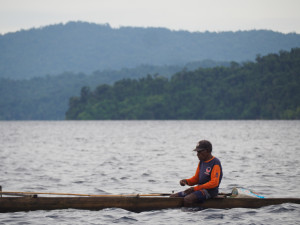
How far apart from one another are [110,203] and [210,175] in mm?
3214

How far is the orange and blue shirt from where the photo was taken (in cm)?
1534

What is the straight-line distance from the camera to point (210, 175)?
1545 centimetres

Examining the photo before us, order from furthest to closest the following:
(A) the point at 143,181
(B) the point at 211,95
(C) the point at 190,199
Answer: (B) the point at 211,95 → (A) the point at 143,181 → (C) the point at 190,199

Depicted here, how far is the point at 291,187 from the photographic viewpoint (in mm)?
21953

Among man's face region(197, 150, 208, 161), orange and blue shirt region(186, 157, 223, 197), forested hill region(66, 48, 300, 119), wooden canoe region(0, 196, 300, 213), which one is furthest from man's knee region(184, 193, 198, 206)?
forested hill region(66, 48, 300, 119)

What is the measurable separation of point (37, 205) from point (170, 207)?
13.5 feet

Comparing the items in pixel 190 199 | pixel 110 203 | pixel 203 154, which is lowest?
pixel 110 203

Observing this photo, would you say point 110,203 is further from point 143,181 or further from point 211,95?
point 211,95

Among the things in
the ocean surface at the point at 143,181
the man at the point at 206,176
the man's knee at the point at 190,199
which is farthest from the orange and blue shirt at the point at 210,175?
the ocean surface at the point at 143,181

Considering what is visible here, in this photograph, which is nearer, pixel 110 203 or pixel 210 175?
pixel 210 175

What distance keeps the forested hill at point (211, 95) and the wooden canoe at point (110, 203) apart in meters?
137


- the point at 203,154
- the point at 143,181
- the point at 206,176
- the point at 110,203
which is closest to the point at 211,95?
the point at 143,181

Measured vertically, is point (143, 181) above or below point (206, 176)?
below

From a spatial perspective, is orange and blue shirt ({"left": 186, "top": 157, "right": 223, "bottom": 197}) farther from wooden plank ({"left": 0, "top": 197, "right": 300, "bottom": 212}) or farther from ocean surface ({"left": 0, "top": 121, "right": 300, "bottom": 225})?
ocean surface ({"left": 0, "top": 121, "right": 300, "bottom": 225})
